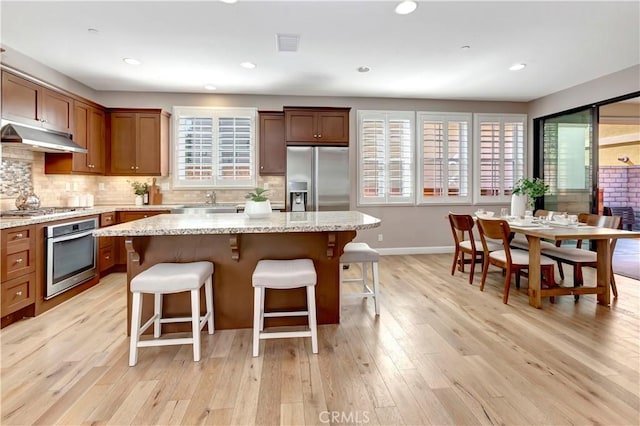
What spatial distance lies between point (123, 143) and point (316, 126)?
2.83m

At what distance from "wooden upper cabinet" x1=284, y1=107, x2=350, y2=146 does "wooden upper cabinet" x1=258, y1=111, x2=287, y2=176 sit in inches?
12.8

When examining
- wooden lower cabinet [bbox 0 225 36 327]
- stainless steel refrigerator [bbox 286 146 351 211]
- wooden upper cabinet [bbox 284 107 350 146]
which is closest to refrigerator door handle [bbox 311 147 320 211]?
stainless steel refrigerator [bbox 286 146 351 211]

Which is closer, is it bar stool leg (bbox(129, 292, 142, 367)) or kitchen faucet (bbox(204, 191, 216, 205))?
bar stool leg (bbox(129, 292, 142, 367))

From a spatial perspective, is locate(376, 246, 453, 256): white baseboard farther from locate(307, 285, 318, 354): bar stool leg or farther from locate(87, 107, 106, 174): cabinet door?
locate(87, 107, 106, 174): cabinet door

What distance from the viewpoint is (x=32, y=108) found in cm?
346

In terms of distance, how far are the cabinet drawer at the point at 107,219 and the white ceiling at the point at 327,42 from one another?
1834 mm

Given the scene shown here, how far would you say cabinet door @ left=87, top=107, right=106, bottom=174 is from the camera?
4.50m

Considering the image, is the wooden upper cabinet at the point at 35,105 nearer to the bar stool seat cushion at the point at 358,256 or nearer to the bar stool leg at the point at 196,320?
the bar stool leg at the point at 196,320

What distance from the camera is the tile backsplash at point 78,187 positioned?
3.59 m

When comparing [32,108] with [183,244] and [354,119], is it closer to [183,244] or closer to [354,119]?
[183,244]

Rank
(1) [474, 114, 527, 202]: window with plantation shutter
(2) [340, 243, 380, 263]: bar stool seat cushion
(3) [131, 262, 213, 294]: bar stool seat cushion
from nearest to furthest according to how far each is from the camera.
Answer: (3) [131, 262, 213, 294]: bar stool seat cushion → (2) [340, 243, 380, 263]: bar stool seat cushion → (1) [474, 114, 527, 202]: window with plantation shutter

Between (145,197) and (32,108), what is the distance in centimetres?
184

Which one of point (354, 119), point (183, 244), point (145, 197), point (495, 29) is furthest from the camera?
point (354, 119)

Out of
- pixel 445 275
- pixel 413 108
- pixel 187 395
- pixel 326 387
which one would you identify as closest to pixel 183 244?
pixel 187 395
